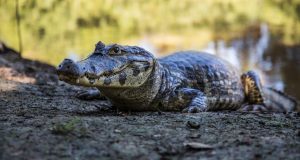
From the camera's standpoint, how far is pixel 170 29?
71.4 feet

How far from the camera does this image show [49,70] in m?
9.19

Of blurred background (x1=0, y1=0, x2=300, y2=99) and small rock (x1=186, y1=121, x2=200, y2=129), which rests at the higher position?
blurred background (x1=0, y1=0, x2=300, y2=99)

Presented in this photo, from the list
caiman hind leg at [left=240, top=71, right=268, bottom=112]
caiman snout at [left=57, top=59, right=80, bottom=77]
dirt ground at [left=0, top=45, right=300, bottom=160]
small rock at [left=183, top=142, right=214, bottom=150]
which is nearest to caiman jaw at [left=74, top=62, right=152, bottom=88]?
caiman snout at [left=57, top=59, right=80, bottom=77]

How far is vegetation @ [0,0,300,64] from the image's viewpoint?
16.9 meters

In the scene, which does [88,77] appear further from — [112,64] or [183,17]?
[183,17]

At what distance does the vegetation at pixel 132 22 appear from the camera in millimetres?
16906

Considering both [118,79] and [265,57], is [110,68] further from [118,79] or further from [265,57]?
[265,57]

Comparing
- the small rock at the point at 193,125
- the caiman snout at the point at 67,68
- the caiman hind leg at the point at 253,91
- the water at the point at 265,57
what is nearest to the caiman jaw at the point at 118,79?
the caiman snout at the point at 67,68

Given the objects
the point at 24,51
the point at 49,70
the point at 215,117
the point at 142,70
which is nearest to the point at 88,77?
the point at 142,70

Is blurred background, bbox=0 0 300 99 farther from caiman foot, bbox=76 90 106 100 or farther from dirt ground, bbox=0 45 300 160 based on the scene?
dirt ground, bbox=0 45 300 160

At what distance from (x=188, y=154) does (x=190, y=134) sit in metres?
0.52

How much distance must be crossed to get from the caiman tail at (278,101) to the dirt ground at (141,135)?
2.91m

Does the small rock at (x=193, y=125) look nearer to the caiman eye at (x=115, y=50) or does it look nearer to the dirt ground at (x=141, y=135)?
the dirt ground at (x=141, y=135)

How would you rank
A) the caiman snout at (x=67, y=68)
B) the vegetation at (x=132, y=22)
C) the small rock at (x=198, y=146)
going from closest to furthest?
the small rock at (x=198, y=146)
the caiman snout at (x=67, y=68)
the vegetation at (x=132, y=22)
